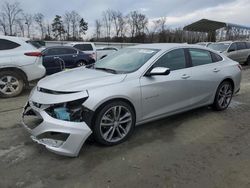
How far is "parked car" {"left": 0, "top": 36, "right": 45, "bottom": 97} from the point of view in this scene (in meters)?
7.65

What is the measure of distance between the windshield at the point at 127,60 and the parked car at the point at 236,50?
1161 centimetres

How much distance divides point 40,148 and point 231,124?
341 centimetres

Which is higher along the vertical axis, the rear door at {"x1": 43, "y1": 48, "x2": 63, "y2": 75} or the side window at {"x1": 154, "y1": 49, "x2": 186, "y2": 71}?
the side window at {"x1": 154, "y1": 49, "x2": 186, "y2": 71}

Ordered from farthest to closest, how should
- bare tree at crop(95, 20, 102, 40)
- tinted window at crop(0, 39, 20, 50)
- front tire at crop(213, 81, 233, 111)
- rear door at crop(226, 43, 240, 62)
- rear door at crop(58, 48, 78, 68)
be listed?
bare tree at crop(95, 20, 102, 40) < rear door at crop(226, 43, 240, 62) < rear door at crop(58, 48, 78, 68) < tinted window at crop(0, 39, 20, 50) < front tire at crop(213, 81, 233, 111)

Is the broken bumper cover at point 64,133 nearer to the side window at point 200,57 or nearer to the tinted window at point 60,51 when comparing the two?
the side window at point 200,57

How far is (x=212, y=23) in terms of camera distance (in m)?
37.2

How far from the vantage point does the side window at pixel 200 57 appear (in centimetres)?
553

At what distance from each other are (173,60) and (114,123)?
1.72 m

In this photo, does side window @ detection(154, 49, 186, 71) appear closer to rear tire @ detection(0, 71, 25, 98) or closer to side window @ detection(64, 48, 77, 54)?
rear tire @ detection(0, 71, 25, 98)

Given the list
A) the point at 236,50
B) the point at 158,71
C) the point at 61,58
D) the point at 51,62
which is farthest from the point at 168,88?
the point at 236,50

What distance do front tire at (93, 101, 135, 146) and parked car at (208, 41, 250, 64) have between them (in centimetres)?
1271

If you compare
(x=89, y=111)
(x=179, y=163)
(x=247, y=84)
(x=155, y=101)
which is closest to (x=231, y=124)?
(x=155, y=101)

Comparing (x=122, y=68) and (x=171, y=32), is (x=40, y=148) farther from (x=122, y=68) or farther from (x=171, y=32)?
(x=171, y=32)

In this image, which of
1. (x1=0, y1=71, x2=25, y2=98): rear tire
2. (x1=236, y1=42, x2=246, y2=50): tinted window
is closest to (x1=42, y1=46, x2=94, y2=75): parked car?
(x1=0, y1=71, x2=25, y2=98): rear tire
